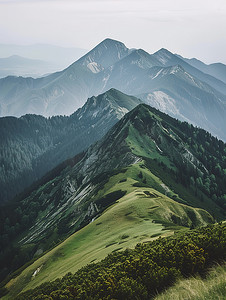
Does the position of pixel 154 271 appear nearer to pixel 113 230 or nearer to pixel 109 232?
pixel 113 230

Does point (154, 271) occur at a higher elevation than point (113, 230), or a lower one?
higher

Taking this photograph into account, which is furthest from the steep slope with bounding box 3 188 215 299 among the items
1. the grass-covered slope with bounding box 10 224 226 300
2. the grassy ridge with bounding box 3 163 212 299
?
the grass-covered slope with bounding box 10 224 226 300

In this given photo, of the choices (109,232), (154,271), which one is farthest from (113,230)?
(154,271)

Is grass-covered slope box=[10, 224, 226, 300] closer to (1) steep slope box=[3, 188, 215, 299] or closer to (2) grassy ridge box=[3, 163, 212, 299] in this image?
(2) grassy ridge box=[3, 163, 212, 299]

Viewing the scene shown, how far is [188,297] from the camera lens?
973 inches

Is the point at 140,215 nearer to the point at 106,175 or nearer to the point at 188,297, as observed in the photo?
the point at 188,297

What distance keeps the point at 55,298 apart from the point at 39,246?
13581cm

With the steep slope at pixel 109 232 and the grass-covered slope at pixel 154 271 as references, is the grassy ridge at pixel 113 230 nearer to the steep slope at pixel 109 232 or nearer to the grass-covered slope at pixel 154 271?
the steep slope at pixel 109 232

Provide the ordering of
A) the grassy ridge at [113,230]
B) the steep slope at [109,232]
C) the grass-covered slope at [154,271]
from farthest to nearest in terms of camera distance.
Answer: the steep slope at [109,232] → the grassy ridge at [113,230] → the grass-covered slope at [154,271]

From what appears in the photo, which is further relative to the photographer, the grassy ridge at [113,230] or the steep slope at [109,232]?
the steep slope at [109,232]

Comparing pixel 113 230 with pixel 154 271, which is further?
pixel 113 230

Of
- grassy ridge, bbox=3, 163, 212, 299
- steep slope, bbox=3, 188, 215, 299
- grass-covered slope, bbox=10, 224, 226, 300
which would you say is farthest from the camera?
steep slope, bbox=3, 188, 215, 299

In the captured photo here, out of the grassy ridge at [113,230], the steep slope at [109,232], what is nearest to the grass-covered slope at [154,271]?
the grassy ridge at [113,230]

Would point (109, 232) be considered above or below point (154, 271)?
below
